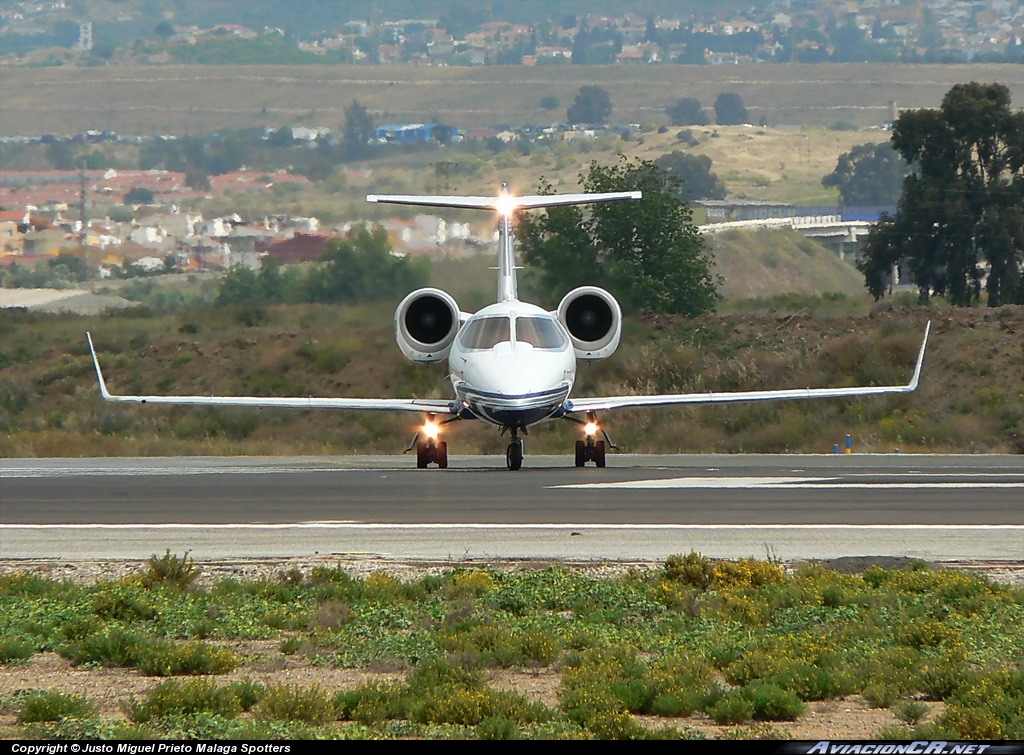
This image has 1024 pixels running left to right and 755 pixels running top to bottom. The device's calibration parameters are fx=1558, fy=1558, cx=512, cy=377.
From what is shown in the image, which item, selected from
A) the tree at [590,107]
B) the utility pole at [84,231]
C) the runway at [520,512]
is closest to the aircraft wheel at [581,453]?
the runway at [520,512]

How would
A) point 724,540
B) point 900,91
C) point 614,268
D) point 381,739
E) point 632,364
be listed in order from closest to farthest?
1. point 381,739
2. point 724,540
3. point 632,364
4. point 614,268
5. point 900,91

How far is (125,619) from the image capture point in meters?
13.3

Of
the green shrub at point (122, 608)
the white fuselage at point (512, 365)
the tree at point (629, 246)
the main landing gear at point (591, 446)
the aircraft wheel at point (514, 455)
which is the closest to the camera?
the green shrub at point (122, 608)

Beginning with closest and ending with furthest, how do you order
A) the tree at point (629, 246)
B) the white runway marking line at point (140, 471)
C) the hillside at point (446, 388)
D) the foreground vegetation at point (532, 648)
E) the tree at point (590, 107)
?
the foreground vegetation at point (532, 648) < the white runway marking line at point (140, 471) < the hillside at point (446, 388) < the tree at point (629, 246) < the tree at point (590, 107)

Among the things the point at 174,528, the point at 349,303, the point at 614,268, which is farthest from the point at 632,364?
the point at 174,528

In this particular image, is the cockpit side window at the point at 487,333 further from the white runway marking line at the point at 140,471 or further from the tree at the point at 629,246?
the tree at the point at 629,246

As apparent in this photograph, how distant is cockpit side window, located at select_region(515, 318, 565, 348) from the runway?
2.31m

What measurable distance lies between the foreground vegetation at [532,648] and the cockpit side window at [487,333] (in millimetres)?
11782

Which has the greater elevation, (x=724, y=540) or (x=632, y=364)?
(x=724, y=540)

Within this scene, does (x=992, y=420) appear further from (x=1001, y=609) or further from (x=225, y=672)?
(x=225, y=672)

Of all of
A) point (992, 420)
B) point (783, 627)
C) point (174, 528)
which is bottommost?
point (992, 420)

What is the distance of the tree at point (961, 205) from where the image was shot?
65688mm

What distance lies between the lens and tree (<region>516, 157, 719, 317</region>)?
173 feet

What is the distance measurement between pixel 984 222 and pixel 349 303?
92.2ft
